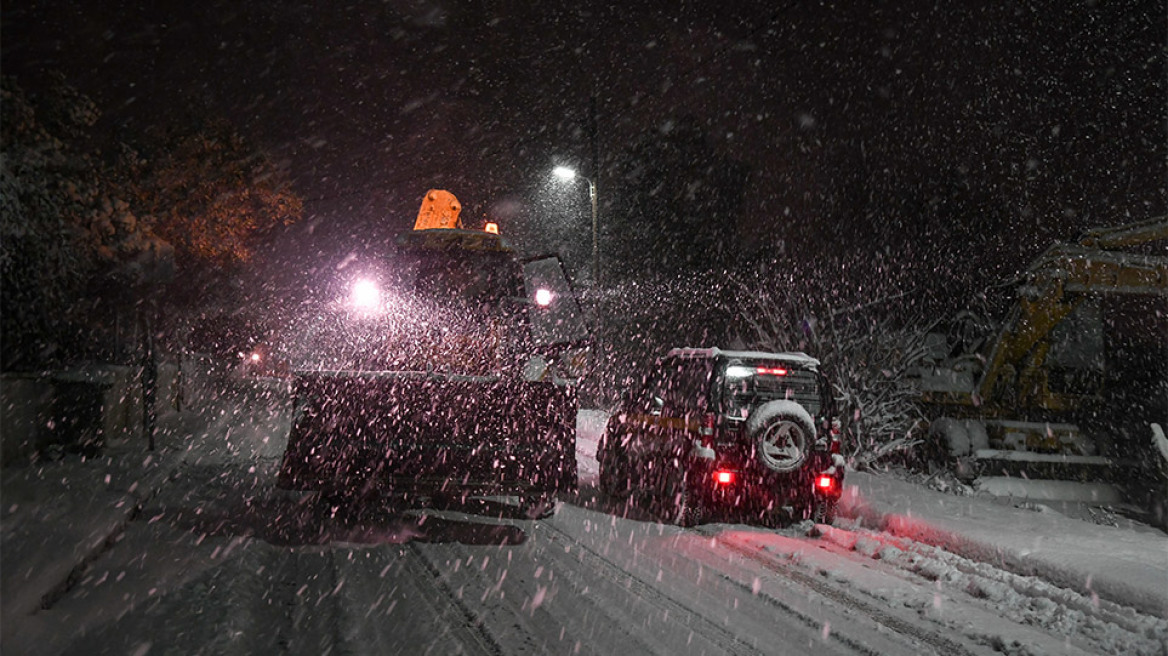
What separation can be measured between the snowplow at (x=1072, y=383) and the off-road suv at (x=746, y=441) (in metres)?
4.25

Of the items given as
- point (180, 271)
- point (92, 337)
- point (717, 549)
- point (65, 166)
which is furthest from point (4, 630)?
point (180, 271)

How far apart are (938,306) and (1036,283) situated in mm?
5765

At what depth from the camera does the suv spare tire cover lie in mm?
8273

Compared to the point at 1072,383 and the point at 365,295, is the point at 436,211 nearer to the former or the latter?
the point at 365,295

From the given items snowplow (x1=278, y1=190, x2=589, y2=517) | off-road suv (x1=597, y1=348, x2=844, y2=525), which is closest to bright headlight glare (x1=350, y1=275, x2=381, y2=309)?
snowplow (x1=278, y1=190, x2=589, y2=517)

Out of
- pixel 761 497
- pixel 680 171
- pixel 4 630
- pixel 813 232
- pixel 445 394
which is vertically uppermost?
pixel 680 171

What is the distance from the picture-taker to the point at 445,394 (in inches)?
311

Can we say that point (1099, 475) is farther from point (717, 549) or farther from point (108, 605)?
point (108, 605)

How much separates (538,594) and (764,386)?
4198 millimetres

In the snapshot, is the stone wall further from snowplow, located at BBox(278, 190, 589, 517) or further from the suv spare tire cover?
the suv spare tire cover

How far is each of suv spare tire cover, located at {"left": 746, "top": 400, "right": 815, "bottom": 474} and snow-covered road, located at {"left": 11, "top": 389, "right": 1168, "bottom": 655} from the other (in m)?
0.82

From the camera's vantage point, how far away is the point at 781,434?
8.36 meters

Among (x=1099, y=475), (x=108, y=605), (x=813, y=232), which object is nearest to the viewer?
(x=108, y=605)

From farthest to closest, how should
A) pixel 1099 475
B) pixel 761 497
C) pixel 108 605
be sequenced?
pixel 1099 475 → pixel 761 497 → pixel 108 605
